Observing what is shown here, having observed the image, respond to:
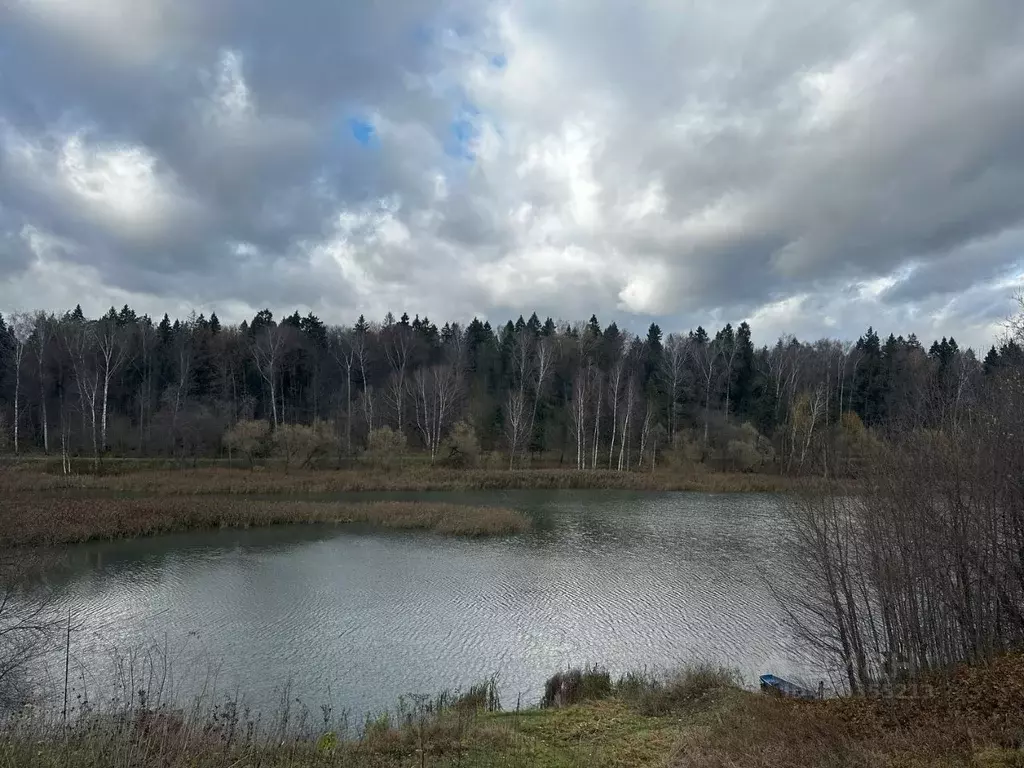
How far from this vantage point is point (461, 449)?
52.1 m

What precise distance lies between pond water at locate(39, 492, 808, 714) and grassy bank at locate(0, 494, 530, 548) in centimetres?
134

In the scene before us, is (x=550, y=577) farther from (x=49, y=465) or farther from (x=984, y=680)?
(x=49, y=465)

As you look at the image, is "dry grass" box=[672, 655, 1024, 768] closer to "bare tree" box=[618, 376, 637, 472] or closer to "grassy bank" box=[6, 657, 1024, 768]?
"grassy bank" box=[6, 657, 1024, 768]

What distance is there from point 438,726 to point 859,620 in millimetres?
8478

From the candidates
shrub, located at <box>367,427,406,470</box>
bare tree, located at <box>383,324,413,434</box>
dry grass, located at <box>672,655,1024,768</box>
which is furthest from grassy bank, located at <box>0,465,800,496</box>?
dry grass, located at <box>672,655,1024,768</box>

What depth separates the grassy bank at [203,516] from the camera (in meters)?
25.9

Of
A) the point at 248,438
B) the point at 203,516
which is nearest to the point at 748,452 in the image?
the point at 248,438

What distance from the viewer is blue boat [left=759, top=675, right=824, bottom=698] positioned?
35.7 feet

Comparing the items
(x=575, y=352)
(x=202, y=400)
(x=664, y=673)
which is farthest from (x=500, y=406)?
(x=664, y=673)

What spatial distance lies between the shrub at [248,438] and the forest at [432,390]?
1179mm

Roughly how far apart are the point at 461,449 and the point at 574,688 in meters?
40.8

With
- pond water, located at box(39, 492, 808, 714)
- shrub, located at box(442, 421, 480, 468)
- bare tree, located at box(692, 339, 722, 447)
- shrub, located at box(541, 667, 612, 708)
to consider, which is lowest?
pond water, located at box(39, 492, 808, 714)

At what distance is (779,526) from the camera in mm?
30359

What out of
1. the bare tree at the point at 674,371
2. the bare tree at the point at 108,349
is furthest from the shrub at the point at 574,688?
the bare tree at the point at 674,371
